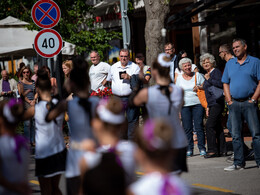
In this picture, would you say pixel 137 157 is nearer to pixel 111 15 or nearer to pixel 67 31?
pixel 67 31

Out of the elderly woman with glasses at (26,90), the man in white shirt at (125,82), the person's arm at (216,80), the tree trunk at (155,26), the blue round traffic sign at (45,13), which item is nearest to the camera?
the person's arm at (216,80)

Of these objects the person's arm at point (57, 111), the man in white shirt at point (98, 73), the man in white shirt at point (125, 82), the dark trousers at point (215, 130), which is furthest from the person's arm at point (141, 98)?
the man in white shirt at point (98, 73)

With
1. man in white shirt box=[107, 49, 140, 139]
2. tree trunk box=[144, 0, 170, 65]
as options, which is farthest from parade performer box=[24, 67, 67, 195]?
tree trunk box=[144, 0, 170, 65]

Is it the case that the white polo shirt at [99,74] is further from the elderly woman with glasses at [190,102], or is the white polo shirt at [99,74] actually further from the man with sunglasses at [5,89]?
the man with sunglasses at [5,89]

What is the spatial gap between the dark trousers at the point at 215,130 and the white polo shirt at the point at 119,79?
1.82 metres

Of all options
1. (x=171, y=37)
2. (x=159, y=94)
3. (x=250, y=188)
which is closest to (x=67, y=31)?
(x=171, y=37)

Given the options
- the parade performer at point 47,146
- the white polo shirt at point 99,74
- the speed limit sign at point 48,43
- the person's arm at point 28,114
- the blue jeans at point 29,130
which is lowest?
the blue jeans at point 29,130

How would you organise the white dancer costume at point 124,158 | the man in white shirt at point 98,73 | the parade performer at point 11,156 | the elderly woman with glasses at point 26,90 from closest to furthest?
the white dancer costume at point 124,158, the parade performer at point 11,156, the man in white shirt at point 98,73, the elderly woman with glasses at point 26,90

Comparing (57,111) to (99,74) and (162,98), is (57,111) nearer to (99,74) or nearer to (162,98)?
(162,98)

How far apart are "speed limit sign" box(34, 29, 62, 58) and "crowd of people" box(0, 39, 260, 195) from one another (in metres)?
0.99

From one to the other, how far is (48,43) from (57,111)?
22.1 ft

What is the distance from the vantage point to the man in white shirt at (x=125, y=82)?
1098cm

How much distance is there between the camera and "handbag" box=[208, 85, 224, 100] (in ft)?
32.5

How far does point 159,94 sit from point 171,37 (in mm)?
18011
